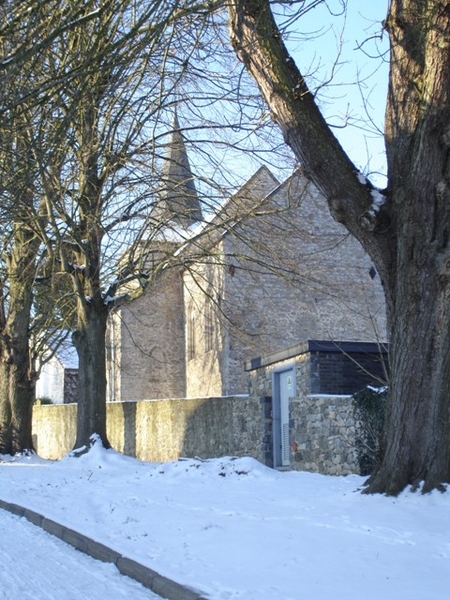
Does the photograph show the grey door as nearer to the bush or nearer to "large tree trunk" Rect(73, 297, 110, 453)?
the bush

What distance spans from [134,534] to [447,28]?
6240 millimetres

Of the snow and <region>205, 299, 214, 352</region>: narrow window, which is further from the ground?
<region>205, 299, 214, 352</region>: narrow window

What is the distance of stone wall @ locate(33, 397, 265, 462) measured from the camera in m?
18.6

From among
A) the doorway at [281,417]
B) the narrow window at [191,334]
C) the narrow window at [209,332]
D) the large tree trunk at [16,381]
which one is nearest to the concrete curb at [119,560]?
the doorway at [281,417]

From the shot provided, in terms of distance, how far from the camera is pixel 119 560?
6.94m

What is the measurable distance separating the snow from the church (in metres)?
6.47

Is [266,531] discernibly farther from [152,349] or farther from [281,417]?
[152,349]

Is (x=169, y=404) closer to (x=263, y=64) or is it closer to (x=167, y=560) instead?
(x=263, y=64)

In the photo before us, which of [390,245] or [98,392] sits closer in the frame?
[390,245]

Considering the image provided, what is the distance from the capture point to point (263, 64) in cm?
939

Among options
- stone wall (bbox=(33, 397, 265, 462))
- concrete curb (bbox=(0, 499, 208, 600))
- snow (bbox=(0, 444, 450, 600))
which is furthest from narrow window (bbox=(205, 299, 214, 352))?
concrete curb (bbox=(0, 499, 208, 600))

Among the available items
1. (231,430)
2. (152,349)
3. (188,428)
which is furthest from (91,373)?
(152,349)

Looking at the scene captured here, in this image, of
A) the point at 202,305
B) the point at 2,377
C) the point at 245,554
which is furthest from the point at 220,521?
the point at 202,305

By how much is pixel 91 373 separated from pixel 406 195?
1124cm
